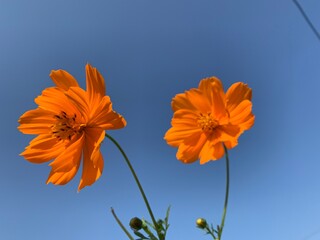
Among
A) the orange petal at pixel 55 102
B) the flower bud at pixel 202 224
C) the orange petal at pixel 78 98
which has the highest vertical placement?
the orange petal at pixel 55 102

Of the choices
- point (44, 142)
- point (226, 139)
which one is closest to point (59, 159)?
point (44, 142)

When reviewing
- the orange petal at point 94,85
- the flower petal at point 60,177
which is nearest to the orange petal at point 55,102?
the orange petal at point 94,85

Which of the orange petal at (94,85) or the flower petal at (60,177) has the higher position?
the orange petal at (94,85)

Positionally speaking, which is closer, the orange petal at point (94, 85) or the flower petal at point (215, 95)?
the orange petal at point (94, 85)

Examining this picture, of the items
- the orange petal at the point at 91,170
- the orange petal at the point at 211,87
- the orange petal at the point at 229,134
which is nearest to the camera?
the orange petal at the point at 91,170

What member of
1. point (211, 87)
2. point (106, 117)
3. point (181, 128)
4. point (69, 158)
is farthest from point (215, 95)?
point (69, 158)

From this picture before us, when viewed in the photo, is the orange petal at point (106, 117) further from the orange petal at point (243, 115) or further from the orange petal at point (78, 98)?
the orange petal at point (243, 115)

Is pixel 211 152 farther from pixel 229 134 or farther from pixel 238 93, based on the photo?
pixel 238 93
